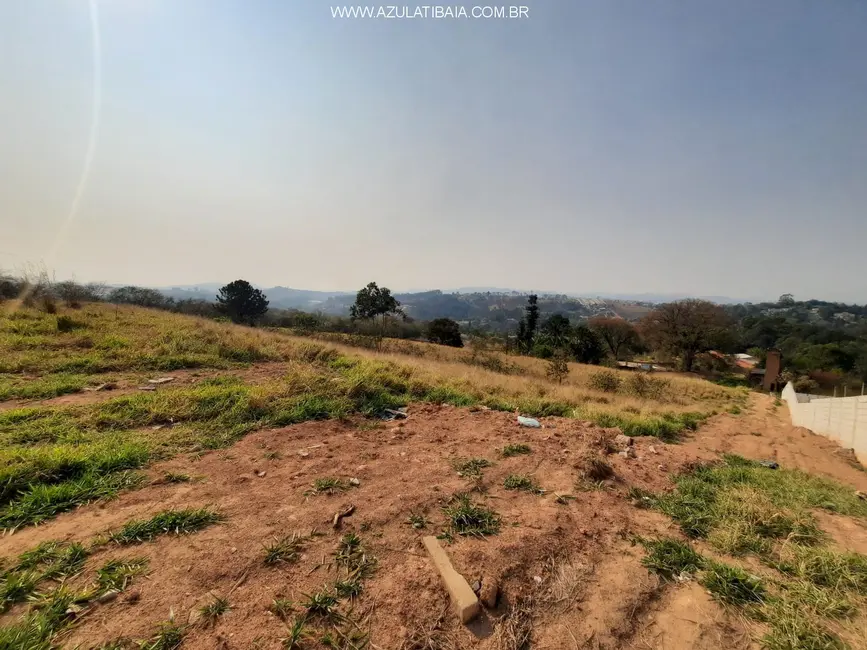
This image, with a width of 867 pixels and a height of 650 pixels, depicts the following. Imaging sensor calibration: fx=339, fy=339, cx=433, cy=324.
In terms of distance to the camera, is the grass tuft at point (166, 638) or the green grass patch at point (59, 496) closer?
the grass tuft at point (166, 638)

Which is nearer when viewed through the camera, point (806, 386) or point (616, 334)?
point (806, 386)

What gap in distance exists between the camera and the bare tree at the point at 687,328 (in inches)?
1265

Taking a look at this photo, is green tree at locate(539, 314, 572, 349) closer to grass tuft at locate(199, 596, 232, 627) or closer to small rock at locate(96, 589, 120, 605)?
grass tuft at locate(199, 596, 232, 627)

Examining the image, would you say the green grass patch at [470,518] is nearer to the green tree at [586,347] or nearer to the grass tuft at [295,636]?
the grass tuft at [295,636]

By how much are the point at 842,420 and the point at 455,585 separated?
11.7 metres

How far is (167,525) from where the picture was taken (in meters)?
2.72

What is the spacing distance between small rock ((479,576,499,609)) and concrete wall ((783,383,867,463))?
9957 millimetres

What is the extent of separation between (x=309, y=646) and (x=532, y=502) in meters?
2.36

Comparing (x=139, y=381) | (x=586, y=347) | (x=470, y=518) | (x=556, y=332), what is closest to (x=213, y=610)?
(x=470, y=518)

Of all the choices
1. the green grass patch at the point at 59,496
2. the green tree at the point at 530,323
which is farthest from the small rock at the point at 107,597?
the green tree at the point at 530,323

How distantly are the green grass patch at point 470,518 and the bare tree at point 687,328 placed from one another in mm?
38074

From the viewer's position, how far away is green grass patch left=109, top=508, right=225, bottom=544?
2578mm

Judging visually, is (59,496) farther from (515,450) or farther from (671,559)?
(671,559)

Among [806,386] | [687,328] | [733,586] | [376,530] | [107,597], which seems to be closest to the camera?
[107,597]
